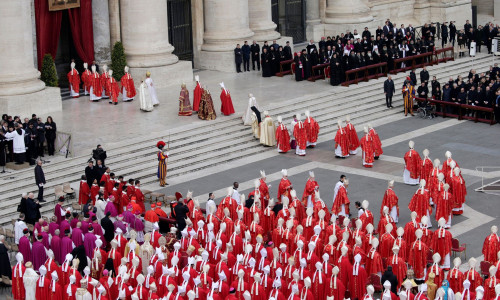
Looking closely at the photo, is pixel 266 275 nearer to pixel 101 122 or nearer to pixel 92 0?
pixel 101 122

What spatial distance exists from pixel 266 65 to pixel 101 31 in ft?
21.5

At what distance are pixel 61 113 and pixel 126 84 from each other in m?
2.64

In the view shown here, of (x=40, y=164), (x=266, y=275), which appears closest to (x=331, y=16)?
(x=40, y=164)

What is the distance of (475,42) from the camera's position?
46.6 meters

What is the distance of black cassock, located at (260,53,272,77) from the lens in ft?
141

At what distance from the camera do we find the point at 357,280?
2342cm

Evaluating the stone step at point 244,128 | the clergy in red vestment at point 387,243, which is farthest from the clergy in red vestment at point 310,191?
the stone step at point 244,128

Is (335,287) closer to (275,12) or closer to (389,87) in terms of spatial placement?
(389,87)

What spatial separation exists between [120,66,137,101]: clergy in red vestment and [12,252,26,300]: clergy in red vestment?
51.4 feet

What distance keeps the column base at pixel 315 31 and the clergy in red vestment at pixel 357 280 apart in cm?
2692

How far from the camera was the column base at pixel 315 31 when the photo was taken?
49.2 metres

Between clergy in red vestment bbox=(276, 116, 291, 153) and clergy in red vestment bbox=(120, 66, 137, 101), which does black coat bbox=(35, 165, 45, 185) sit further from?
clergy in red vestment bbox=(120, 66, 137, 101)

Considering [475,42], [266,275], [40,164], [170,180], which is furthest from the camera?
[475,42]

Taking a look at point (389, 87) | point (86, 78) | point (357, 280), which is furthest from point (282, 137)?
point (357, 280)
